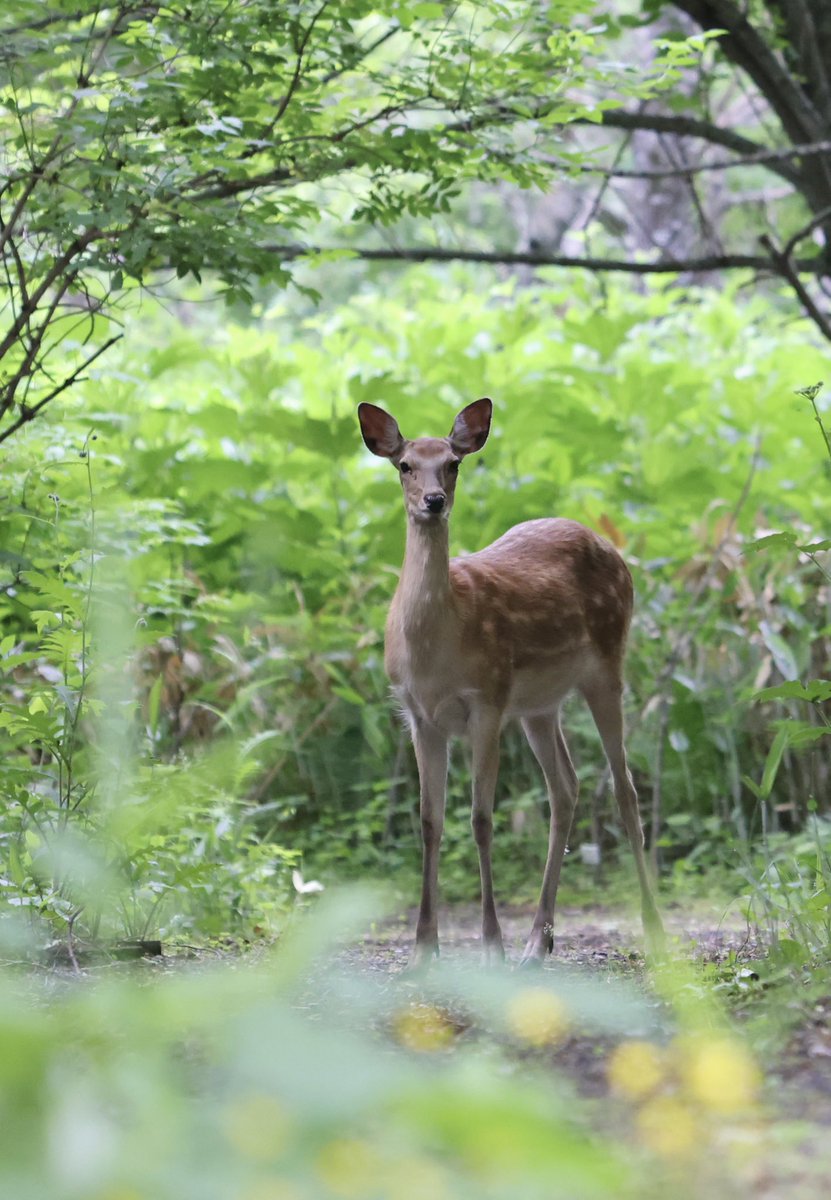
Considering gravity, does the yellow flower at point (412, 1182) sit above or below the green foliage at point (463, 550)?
above

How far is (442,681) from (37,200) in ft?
6.15

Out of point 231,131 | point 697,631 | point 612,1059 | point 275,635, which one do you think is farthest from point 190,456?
point 612,1059

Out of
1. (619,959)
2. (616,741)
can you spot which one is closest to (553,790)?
(616,741)

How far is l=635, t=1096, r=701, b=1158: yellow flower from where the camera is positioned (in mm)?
2109

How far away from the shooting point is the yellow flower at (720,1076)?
227cm

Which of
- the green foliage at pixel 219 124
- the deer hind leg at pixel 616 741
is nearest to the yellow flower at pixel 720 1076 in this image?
the deer hind leg at pixel 616 741

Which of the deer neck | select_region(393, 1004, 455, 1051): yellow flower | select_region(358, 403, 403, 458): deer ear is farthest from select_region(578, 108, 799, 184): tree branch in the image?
select_region(393, 1004, 455, 1051): yellow flower

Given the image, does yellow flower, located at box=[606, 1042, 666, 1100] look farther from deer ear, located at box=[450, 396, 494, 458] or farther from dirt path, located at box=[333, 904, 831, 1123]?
deer ear, located at box=[450, 396, 494, 458]

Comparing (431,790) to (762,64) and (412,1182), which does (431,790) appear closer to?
(412,1182)

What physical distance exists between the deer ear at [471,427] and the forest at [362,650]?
62 centimetres

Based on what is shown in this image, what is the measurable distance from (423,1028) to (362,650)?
4.20 m

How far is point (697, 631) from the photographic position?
691 cm

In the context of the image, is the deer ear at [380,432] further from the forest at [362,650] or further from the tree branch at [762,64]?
the tree branch at [762,64]

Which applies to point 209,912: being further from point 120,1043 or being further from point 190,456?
point 190,456
